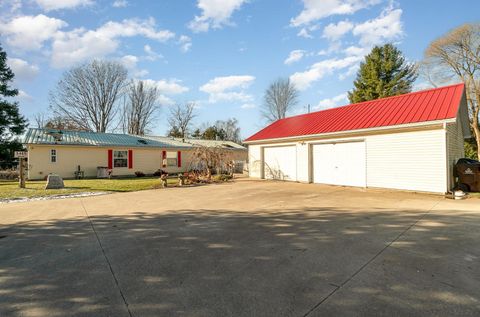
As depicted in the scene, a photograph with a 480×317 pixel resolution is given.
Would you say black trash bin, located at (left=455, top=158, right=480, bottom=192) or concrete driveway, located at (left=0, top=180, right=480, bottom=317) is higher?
black trash bin, located at (left=455, top=158, right=480, bottom=192)

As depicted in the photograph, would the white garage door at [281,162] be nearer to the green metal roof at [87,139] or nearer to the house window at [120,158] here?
the green metal roof at [87,139]

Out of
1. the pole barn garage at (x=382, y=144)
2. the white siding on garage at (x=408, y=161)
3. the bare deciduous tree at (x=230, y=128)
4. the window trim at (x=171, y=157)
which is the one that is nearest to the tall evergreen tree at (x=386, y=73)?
the pole barn garage at (x=382, y=144)

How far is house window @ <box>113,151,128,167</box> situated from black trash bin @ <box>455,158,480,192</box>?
70.1 ft

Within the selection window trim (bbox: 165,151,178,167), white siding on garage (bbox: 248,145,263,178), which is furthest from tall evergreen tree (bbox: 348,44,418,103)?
window trim (bbox: 165,151,178,167)

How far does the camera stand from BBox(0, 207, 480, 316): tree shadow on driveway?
99.7 inches

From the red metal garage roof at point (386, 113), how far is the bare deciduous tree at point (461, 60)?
1477 centimetres

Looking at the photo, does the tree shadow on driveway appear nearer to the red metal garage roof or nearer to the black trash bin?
the black trash bin

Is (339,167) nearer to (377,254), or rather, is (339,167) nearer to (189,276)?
(377,254)

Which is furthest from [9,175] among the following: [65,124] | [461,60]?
[461,60]

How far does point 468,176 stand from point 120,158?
21.9m

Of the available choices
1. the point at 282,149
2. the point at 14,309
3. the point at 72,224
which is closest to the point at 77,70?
the point at 282,149

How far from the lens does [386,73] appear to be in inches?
1124

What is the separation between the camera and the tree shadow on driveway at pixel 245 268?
8.30 ft

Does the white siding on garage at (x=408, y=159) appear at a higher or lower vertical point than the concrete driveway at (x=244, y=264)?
higher
